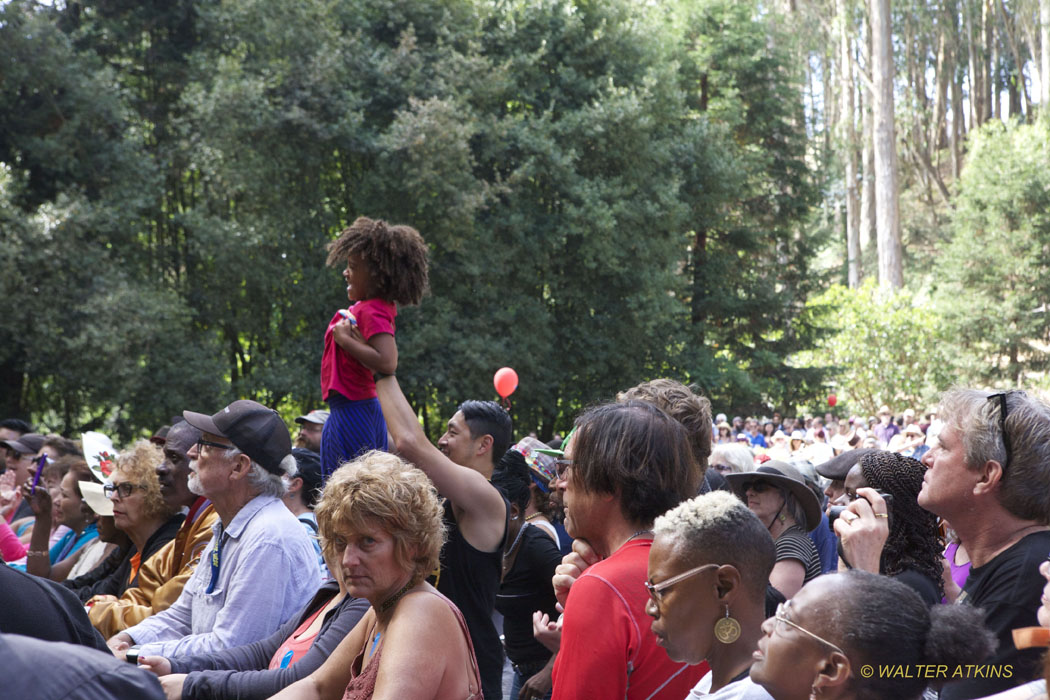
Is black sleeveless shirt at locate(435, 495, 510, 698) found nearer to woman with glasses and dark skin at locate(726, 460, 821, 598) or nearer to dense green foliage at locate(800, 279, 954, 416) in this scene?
woman with glasses and dark skin at locate(726, 460, 821, 598)

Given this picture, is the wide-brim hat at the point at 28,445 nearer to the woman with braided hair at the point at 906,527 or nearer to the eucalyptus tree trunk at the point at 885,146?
the woman with braided hair at the point at 906,527

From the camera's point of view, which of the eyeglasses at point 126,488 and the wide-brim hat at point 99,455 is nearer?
the eyeglasses at point 126,488

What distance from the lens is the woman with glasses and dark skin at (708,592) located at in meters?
2.43

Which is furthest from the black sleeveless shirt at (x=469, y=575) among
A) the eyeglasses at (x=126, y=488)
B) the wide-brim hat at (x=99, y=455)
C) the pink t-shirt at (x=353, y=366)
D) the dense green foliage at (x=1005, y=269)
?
the dense green foliage at (x=1005, y=269)

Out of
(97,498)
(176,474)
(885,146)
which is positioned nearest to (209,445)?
(176,474)

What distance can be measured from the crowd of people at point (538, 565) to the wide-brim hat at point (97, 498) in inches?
18.8

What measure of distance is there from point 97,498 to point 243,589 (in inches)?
99.7

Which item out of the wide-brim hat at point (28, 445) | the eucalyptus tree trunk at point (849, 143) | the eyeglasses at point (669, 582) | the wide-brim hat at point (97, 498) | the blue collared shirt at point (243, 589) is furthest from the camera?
the eucalyptus tree trunk at point (849, 143)

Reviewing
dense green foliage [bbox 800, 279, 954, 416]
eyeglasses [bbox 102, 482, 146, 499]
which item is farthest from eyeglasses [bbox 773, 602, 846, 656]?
dense green foliage [bbox 800, 279, 954, 416]

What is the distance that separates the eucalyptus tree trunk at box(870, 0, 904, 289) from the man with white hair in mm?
37892

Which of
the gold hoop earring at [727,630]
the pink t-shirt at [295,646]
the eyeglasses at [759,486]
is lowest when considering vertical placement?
the pink t-shirt at [295,646]

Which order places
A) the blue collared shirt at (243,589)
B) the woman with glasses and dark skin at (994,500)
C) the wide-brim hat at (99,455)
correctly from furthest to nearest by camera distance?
1. the wide-brim hat at (99,455)
2. the blue collared shirt at (243,589)
3. the woman with glasses and dark skin at (994,500)

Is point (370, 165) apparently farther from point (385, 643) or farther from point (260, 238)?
point (385, 643)

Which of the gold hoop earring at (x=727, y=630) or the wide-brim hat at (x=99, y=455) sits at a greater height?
the gold hoop earring at (x=727, y=630)
